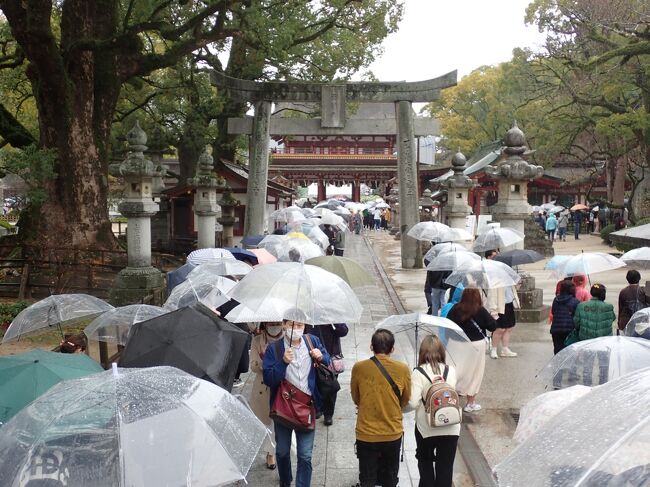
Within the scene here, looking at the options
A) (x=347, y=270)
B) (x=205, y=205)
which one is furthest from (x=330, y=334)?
(x=205, y=205)

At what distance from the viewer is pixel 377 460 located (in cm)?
497

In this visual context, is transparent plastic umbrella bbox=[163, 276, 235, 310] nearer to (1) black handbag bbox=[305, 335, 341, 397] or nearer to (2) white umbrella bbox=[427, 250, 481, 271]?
(1) black handbag bbox=[305, 335, 341, 397]

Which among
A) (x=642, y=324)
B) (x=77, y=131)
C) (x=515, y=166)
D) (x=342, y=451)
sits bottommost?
(x=342, y=451)

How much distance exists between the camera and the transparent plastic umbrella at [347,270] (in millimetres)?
8453

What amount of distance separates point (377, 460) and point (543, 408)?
1.54 m

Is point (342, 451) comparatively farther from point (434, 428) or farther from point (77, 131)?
point (77, 131)

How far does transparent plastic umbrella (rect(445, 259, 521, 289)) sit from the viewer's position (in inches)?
328

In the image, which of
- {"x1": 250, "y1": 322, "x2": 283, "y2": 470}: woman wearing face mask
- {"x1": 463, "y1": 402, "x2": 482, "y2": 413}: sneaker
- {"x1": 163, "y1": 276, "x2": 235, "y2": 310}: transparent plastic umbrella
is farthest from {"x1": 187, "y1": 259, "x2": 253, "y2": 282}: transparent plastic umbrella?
{"x1": 463, "y1": 402, "x2": 482, "y2": 413}: sneaker

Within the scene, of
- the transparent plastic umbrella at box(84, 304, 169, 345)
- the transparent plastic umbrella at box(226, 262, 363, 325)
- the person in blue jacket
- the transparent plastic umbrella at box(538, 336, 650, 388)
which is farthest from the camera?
the transparent plastic umbrella at box(84, 304, 169, 345)

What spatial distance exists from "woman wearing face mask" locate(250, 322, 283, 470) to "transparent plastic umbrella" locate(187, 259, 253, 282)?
1.75 meters

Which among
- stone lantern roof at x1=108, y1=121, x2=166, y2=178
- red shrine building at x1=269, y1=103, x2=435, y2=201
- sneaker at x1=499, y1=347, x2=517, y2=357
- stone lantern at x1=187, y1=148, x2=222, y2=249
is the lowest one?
sneaker at x1=499, y1=347, x2=517, y2=357

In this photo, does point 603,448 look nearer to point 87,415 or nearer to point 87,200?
point 87,415

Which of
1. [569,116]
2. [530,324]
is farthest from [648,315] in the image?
[569,116]

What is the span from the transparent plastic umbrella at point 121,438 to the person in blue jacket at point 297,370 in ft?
5.09
